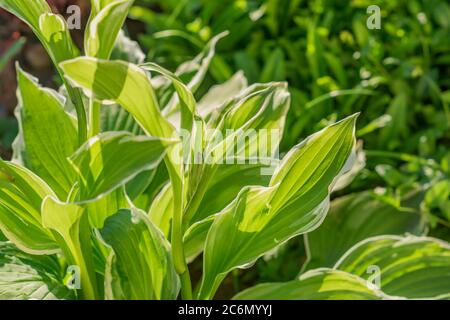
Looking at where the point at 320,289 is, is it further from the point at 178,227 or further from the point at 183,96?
the point at 183,96

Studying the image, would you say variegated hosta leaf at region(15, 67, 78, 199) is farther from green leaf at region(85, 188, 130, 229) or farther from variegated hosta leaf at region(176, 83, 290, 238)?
variegated hosta leaf at region(176, 83, 290, 238)

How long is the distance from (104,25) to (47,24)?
0.09 metres

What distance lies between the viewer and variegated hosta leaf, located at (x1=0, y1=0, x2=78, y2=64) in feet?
3.84

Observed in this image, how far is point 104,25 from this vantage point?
1140 mm

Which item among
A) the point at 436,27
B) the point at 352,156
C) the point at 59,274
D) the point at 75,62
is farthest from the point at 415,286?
the point at 436,27

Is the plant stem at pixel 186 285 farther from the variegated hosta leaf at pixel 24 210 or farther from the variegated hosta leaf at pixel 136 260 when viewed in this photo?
the variegated hosta leaf at pixel 24 210

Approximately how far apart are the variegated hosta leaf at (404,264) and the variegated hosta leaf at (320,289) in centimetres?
10

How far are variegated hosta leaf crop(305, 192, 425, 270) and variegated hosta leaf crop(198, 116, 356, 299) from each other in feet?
1.01

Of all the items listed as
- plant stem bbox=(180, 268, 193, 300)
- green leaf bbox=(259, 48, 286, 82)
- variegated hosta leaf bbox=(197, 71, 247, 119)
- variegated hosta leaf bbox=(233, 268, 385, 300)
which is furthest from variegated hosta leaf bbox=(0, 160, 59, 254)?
green leaf bbox=(259, 48, 286, 82)

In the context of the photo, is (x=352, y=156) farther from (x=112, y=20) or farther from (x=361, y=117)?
(x=361, y=117)

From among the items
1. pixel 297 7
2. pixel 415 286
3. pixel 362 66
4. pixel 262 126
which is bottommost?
pixel 415 286

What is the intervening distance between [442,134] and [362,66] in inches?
11.3

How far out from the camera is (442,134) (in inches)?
78.1

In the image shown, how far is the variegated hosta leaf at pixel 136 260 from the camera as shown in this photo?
1.27 metres
